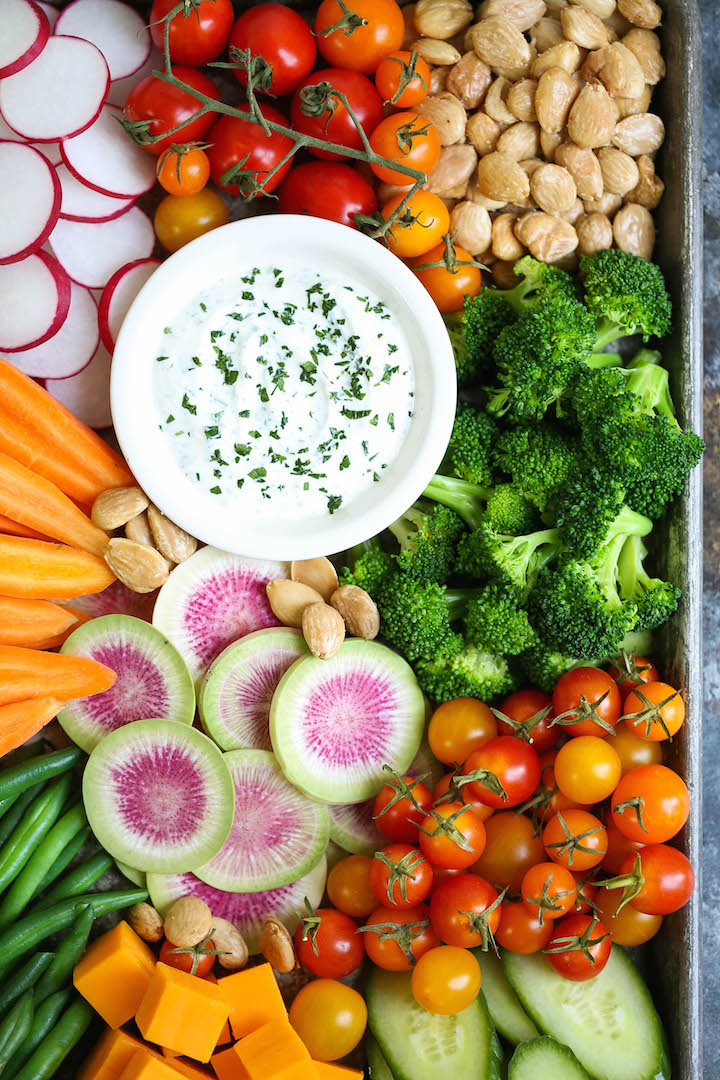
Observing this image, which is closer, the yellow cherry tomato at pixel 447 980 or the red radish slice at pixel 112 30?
the yellow cherry tomato at pixel 447 980

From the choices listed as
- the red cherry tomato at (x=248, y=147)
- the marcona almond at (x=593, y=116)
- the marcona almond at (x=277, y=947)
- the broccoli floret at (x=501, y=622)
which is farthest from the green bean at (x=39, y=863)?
the marcona almond at (x=593, y=116)

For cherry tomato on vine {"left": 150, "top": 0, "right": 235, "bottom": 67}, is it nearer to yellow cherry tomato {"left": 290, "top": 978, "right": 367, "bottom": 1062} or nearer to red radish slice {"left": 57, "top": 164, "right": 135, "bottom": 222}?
red radish slice {"left": 57, "top": 164, "right": 135, "bottom": 222}

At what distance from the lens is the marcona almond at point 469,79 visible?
2260mm

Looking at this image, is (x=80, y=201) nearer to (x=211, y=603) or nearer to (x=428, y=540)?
(x=211, y=603)

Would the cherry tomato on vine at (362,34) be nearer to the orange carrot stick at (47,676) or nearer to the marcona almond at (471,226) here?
the marcona almond at (471,226)

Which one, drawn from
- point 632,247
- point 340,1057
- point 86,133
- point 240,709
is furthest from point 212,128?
point 340,1057

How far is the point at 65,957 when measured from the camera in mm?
2088

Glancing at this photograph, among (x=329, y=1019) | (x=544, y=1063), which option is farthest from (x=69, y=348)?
(x=544, y=1063)

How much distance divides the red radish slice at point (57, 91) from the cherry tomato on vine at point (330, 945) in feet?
6.62

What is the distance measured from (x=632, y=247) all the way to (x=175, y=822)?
190 cm

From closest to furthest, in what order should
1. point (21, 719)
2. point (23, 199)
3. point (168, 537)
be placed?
point (21, 719) < point (23, 199) < point (168, 537)

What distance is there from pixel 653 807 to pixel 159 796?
3.98 feet

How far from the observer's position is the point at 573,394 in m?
2.22

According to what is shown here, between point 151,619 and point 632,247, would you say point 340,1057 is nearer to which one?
point 151,619
